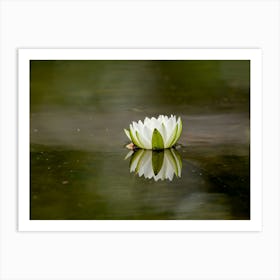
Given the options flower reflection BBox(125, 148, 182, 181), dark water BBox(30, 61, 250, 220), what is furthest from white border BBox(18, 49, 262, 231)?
flower reflection BBox(125, 148, 182, 181)

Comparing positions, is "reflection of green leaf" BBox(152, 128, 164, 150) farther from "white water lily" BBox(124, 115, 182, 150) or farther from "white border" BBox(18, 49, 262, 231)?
"white border" BBox(18, 49, 262, 231)

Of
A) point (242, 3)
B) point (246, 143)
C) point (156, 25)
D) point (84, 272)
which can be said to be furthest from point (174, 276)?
point (242, 3)

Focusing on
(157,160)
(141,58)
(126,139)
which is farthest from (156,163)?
(141,58)

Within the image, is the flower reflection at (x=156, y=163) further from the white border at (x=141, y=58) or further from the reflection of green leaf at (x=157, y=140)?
the white border at (x=141, y=58)

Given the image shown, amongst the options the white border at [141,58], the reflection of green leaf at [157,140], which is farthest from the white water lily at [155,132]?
the white border at [141,58]

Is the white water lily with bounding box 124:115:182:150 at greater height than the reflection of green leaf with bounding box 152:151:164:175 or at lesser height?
greater
